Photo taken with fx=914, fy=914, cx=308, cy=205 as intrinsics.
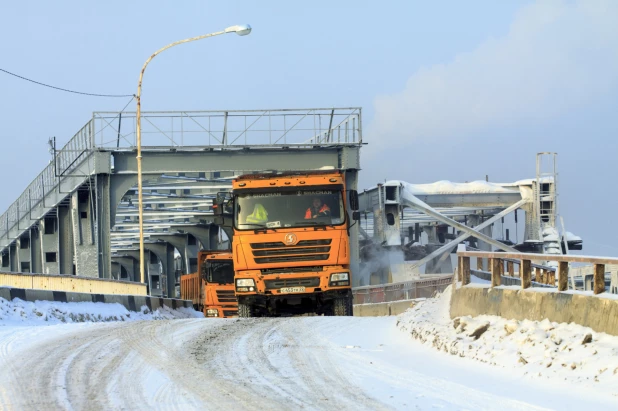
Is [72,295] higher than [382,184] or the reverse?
the reverse

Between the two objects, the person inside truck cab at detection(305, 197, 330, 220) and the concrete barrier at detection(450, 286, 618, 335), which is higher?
the person inside truck cab at detection(305, 197, 330, 220)

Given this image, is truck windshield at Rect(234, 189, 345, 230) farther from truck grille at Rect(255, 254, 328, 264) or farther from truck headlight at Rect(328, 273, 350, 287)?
truck headlight at Rect(328, 273, 350, 287)

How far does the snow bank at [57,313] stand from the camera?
19.0 meters

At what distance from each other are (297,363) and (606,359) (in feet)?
11.9

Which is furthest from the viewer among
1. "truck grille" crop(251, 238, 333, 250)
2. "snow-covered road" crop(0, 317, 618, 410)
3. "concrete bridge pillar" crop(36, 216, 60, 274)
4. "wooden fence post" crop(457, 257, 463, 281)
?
"concrete bridge pillar" crop(36, 216, 60, 274)

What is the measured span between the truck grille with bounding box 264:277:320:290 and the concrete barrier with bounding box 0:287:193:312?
5.41 meters

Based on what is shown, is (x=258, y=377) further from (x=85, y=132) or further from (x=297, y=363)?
A: (x=85, y=132)

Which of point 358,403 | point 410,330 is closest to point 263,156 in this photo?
point 410,330

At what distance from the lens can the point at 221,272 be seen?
3569 cm

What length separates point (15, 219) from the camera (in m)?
57.4

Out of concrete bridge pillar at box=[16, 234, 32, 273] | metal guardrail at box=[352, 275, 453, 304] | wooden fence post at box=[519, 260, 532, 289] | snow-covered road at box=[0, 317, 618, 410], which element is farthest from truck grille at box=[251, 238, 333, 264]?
concrete bridge pillar at box=[16, 234, 32, 273]

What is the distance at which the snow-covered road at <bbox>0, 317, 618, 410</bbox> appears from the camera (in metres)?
8.27

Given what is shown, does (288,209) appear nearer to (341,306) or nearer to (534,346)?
(341,306)

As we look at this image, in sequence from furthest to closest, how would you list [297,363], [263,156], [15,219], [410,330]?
[15,219]
[263,156]
[410,330]
[297,363]
